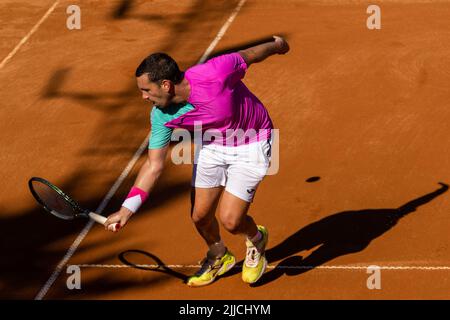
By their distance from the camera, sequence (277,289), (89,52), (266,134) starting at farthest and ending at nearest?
(89,52), (277,289), (266,134)

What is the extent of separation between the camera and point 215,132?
8539 millimetres

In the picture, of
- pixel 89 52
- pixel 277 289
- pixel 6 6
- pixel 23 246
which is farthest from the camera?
pixel 6 6

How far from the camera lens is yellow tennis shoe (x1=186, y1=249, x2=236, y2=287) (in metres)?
9.41

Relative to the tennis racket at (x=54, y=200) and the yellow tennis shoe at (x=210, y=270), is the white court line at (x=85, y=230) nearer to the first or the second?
the tennis racket at (x=54, y=200)

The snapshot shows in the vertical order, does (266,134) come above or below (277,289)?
above

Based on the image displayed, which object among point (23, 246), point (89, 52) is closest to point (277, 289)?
point (23, 246)

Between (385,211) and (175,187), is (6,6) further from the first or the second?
(385,211)

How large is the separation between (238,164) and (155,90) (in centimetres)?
120

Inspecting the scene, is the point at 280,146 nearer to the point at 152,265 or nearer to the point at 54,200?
the point at 152,265

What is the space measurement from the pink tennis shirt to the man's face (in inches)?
10.4

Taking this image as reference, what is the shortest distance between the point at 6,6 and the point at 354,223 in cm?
885

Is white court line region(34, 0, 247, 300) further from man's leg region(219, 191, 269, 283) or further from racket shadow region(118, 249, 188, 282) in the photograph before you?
man's leg region(219, 191, 269, 283)

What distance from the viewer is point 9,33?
15.5 m

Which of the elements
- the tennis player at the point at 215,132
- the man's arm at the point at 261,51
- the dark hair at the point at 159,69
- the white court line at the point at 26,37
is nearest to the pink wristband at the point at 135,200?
Answer: the tennis player at the point at 215,132
